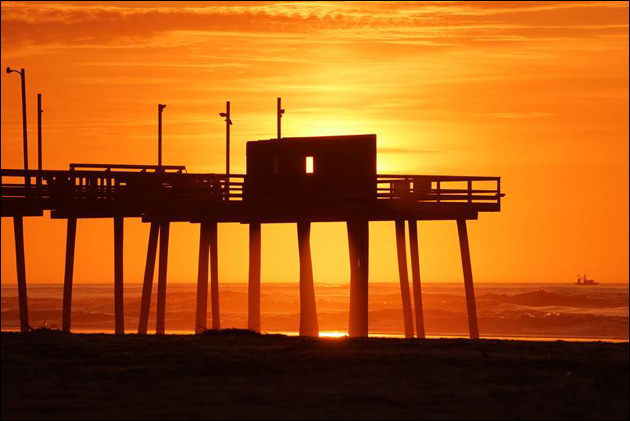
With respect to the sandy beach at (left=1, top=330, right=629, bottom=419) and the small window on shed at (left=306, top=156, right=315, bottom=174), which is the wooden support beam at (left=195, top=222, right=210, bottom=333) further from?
the sandy beach at (left=1, top=330, right=629, bottom=419)

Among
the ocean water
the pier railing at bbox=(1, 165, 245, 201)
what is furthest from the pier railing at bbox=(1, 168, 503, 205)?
the ocean water

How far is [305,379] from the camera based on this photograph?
2319 centimetres

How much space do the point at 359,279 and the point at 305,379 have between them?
2201 cm

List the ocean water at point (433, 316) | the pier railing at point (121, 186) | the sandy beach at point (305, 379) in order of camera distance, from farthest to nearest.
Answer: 1. the ocean water at point (433, 316)
2. the pier railing at point (121, 186)
3. the sandy beach at point (305, 379)

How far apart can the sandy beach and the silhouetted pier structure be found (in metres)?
14.7

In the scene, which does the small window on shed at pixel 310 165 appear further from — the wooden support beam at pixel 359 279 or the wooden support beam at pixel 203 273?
the wooden support beam at pixel 203 273

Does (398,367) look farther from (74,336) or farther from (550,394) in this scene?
(74,336)

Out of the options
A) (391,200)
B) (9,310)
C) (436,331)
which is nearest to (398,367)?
(391,200)

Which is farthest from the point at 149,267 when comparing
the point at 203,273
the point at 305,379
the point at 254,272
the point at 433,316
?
the point at 433,316

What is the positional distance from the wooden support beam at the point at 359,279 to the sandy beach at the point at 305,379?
633 inches

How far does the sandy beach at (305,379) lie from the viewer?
20.7 meters

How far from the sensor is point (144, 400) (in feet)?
69.6

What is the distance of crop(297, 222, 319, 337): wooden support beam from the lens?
46.4 m

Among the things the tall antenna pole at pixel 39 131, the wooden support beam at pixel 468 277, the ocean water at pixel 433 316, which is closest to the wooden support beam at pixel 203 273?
the tall antenna pole at pixel 39 131
